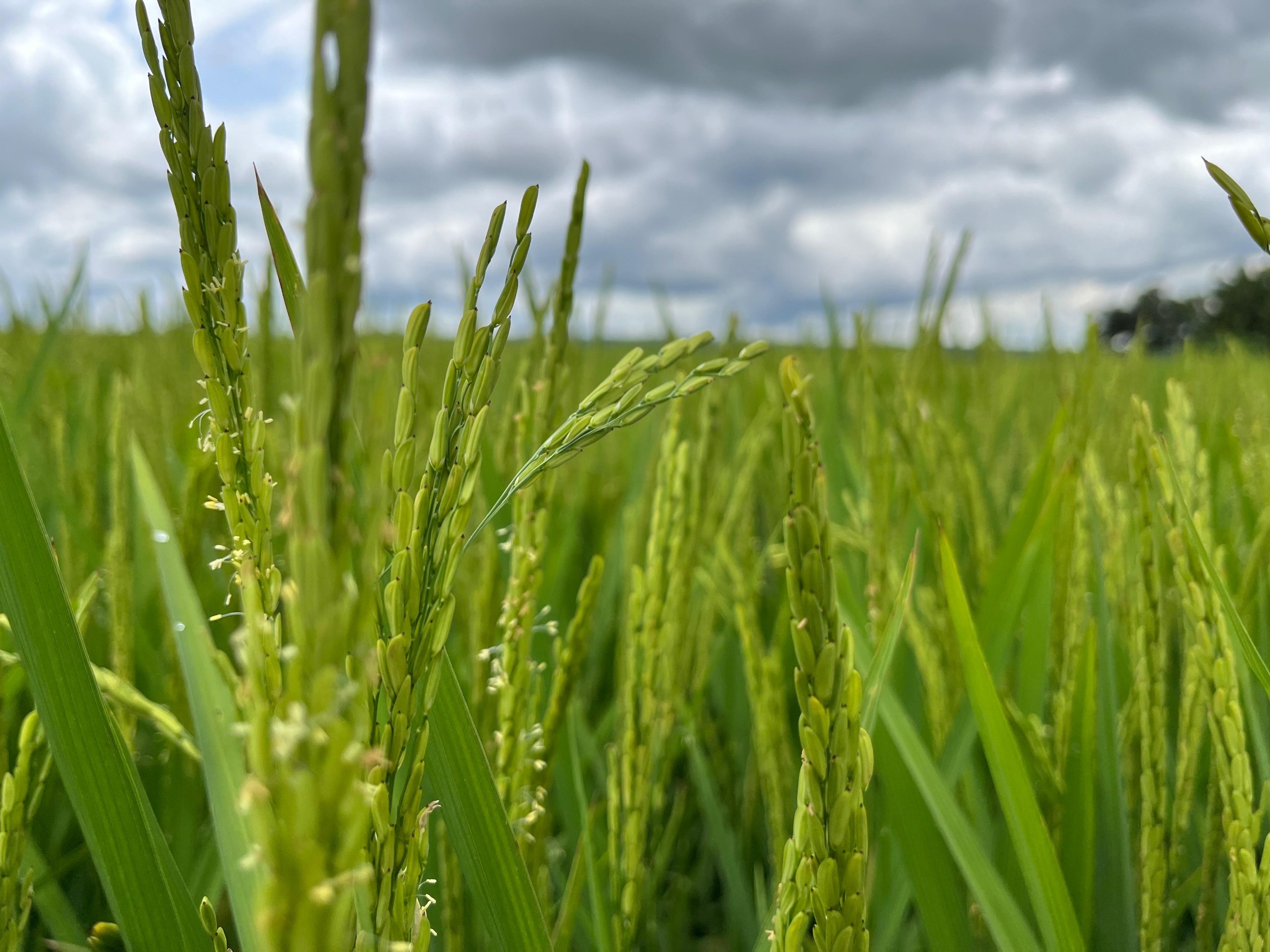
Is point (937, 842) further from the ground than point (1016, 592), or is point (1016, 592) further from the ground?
point (1016, 592)

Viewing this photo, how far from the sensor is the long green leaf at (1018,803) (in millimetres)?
497

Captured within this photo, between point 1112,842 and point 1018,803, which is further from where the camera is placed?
point 1112,842

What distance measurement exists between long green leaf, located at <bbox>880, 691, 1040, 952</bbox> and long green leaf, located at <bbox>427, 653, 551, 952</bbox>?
281 mm

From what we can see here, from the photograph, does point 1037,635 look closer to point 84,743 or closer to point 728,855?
point 728,855

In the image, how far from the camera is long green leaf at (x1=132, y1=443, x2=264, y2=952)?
1.21 feet

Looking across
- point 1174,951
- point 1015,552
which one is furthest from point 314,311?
point 1174,951

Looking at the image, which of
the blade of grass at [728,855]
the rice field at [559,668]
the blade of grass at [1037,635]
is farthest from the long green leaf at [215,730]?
the blade of grass at [1037,635]

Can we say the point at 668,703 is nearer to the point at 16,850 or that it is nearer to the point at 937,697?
the point at 937,697

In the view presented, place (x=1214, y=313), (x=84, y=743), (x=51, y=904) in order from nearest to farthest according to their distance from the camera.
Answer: (x=84, y=743), (x=51, y=904), (x=1214, y=313)

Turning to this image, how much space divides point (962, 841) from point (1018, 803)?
0.15 feet

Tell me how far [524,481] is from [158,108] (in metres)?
0.18

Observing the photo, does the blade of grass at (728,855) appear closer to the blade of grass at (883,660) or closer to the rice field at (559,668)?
the rice field at (559,668)

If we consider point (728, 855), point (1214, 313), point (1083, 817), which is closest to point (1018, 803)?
point (1083, 817)

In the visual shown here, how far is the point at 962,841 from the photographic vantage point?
53cm
